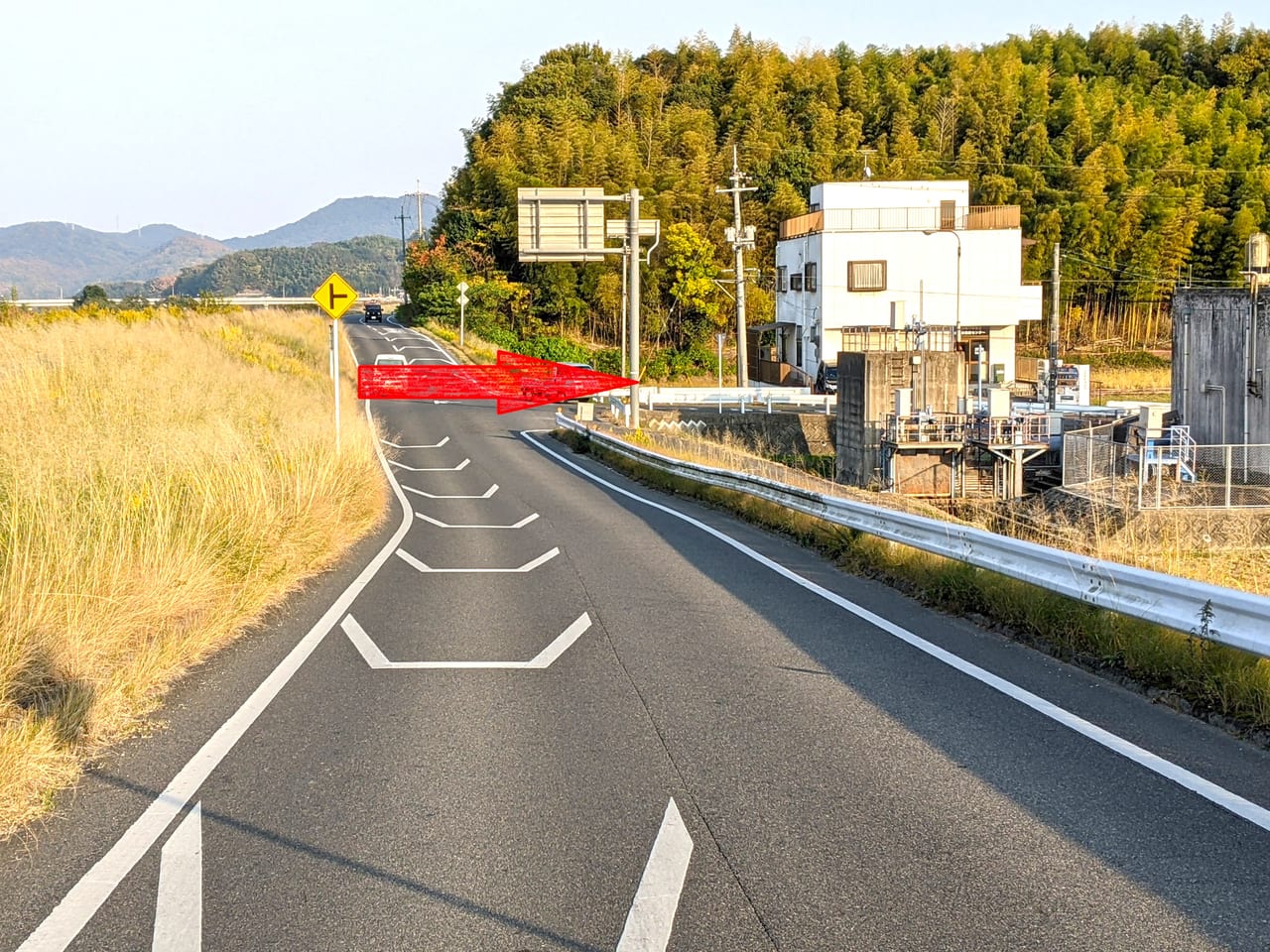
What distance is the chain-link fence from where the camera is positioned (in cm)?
2539

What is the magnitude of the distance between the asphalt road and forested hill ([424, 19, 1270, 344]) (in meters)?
63.2

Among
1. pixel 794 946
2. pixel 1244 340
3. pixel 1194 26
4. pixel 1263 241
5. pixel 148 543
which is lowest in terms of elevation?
pixel 794 946

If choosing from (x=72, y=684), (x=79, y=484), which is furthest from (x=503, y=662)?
(x=79, y=484)

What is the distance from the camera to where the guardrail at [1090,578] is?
20.2 ft

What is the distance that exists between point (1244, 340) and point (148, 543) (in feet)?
91.7

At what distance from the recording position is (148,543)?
9078 mm

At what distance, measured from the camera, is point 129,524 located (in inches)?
364

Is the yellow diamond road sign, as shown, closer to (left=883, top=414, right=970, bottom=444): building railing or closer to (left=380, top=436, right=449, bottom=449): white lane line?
(left=380, top=436, right=449, bottom=449): white lane line

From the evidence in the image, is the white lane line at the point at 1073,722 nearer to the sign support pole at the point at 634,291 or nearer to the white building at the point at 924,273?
the sign support pole at the point at 634,291

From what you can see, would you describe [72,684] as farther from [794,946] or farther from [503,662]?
[794,946]

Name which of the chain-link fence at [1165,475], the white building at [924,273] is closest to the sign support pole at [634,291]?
the chain-link fence at [1165,475]

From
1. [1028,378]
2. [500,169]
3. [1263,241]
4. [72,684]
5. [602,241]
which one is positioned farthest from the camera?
[500,169]

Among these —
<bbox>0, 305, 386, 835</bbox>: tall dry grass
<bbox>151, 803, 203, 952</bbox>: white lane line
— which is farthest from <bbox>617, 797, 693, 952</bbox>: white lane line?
<bbox>0, 305, 386, 835</bbox>: tall dry grass
